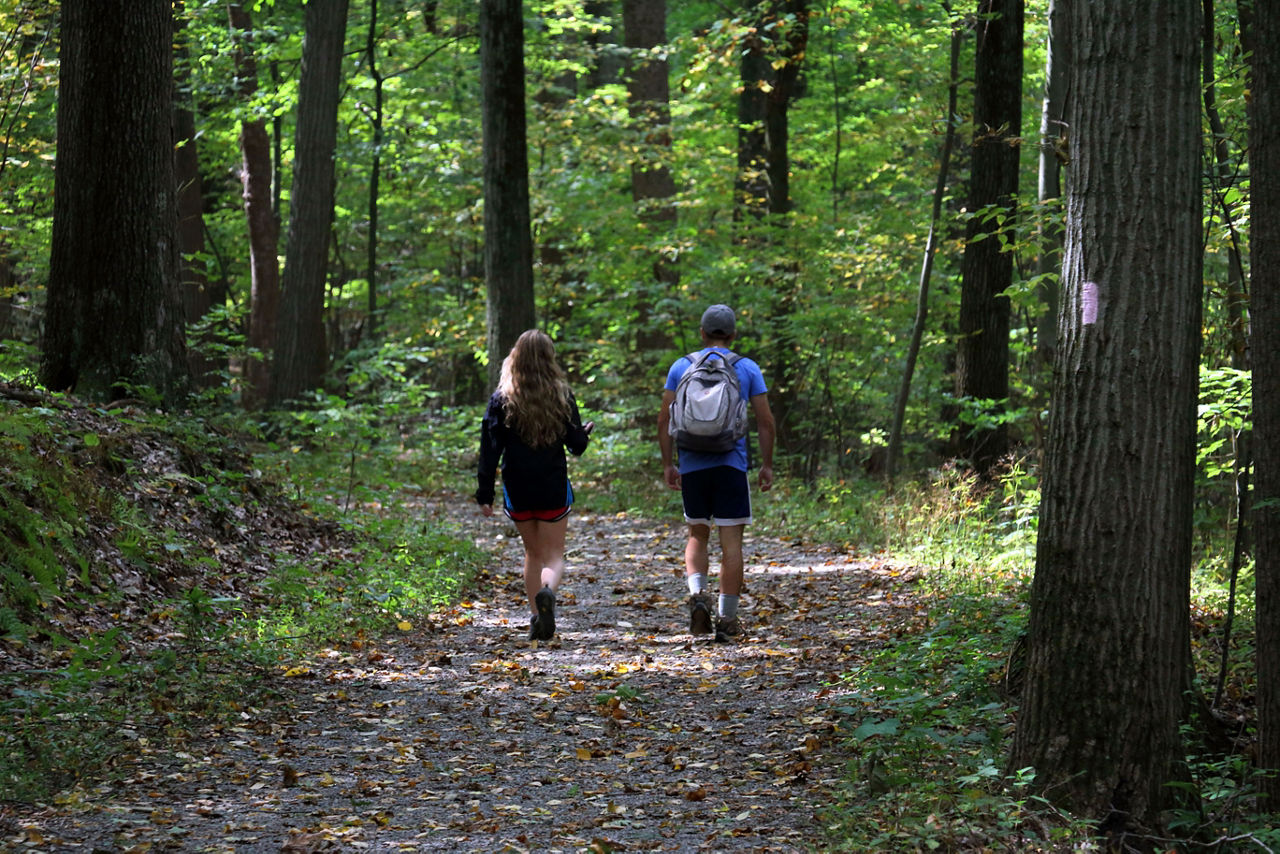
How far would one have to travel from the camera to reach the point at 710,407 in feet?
23.8

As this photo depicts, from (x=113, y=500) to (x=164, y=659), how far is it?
2331 millimetres

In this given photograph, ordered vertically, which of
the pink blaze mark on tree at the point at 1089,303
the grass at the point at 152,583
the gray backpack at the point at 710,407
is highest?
the pink blaze mark on tree at the point at 1089,303

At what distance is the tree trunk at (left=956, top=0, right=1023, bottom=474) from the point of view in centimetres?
1106

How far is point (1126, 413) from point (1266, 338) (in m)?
1.44

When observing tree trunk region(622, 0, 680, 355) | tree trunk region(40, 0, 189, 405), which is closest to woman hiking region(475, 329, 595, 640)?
tree trunk region(40, 0, 189, 405)

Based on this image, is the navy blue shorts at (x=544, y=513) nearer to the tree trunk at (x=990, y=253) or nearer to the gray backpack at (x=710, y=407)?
the gray backpack at (x=710, y=407)

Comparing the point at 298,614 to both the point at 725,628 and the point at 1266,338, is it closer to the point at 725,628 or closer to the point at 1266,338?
the point at 725,628

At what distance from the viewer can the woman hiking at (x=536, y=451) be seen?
7547 mm

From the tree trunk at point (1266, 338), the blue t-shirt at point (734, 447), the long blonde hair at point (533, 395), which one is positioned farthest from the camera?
the long blonde hair at point (533, 395)

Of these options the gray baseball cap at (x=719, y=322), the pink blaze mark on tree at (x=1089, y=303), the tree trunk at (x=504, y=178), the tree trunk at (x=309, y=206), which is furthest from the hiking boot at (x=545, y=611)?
the tree trunk at (x=309, y=206)

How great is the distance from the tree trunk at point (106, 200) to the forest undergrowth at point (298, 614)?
2.16 ft

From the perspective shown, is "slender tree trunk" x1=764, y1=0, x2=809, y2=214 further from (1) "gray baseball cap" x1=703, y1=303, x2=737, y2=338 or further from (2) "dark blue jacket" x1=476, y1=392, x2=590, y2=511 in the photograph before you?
(2) "dark blue jacket" x1=476, y1=392, x2=590, y2=511

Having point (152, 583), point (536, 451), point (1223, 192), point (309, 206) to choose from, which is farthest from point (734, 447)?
point (309, 206)

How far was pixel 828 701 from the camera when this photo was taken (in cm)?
586
